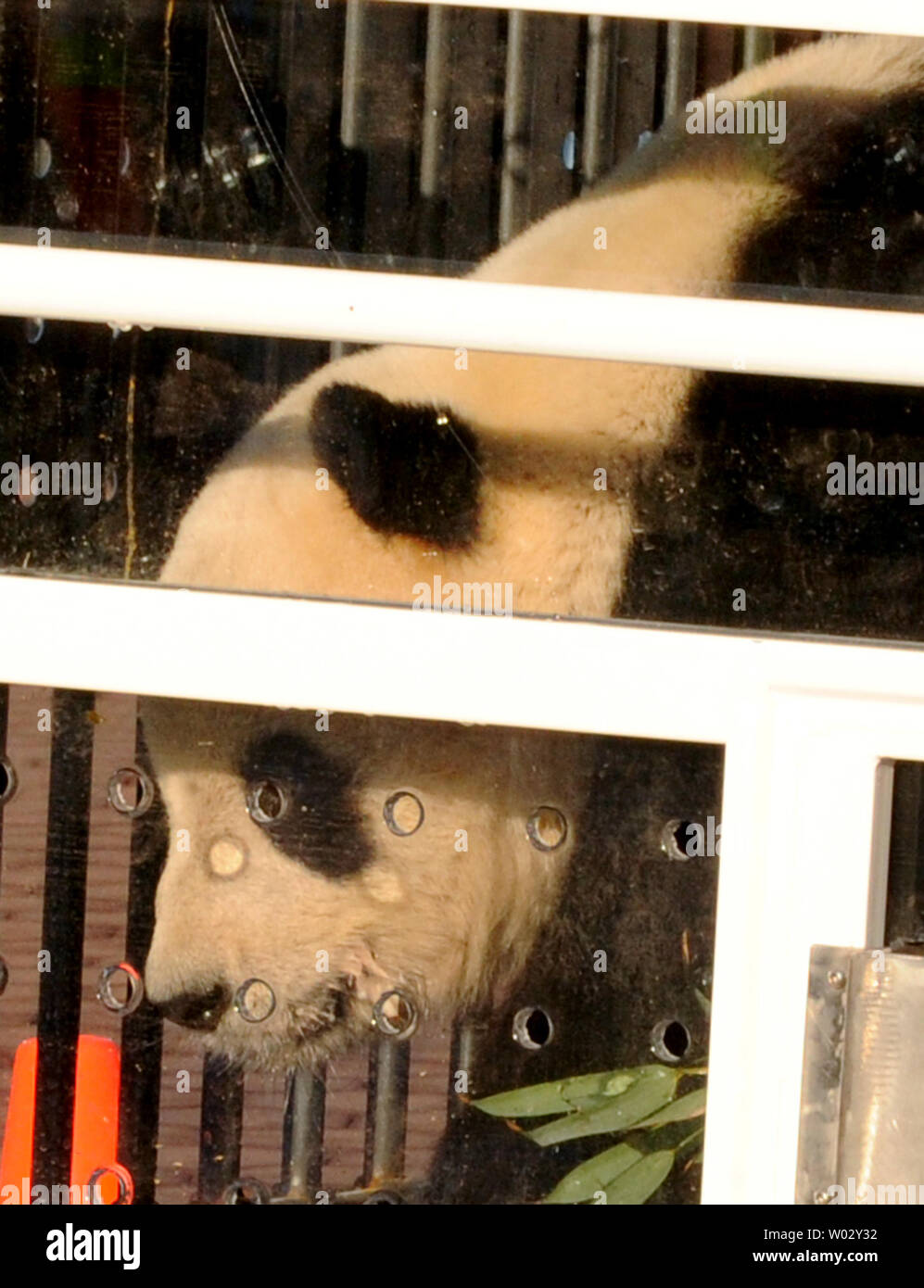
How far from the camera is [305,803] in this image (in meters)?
1.02

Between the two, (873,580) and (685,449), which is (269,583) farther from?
(873,580)

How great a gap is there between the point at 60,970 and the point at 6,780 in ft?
0.53

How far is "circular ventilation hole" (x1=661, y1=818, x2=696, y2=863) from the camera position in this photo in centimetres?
97

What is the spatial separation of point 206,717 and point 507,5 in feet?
1.89

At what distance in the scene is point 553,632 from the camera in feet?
2.88

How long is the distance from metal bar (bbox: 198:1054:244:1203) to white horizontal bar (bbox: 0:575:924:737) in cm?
34

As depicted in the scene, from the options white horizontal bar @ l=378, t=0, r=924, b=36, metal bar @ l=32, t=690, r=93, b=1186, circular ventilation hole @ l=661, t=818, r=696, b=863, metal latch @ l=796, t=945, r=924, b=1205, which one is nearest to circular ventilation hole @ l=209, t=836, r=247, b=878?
metal bar @ l=32, t=690, r=93, b=1186

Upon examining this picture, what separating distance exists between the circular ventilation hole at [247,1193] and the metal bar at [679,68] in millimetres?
959

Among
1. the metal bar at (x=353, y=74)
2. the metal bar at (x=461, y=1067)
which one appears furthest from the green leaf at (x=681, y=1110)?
the metal bar at (x=353, y=74)

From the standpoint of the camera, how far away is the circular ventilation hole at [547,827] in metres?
0.99

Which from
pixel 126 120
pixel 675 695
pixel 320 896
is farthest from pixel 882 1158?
pixel 126 120

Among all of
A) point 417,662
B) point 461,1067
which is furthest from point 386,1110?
point 417,662

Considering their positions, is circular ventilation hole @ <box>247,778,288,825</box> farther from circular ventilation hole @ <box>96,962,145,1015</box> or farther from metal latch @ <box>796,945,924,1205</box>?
metal latch @ <box>796,945,924,1205</box>

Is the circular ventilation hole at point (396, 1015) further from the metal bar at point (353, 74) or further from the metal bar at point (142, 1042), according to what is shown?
the metal bar at point (353, 74)
